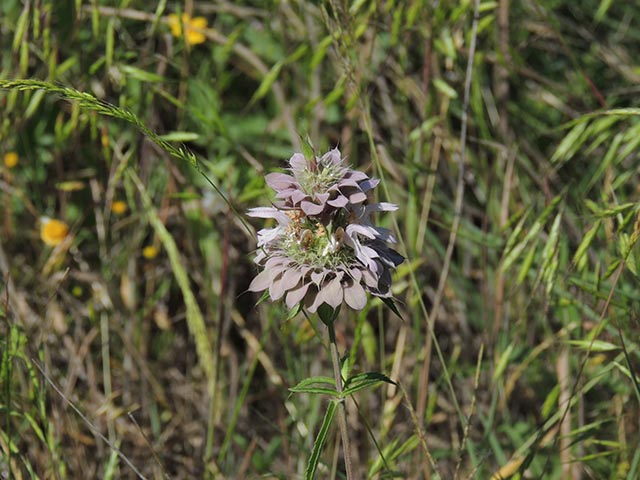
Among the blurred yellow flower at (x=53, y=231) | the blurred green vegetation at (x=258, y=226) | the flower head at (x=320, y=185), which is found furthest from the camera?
the blurred yellow flower at (x=53, y=231)

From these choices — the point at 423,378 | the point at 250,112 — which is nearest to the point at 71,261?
the point at 250,112

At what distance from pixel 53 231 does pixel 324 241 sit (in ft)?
4.19

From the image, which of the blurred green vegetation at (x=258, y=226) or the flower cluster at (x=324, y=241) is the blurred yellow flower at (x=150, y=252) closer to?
the blurred green vegetation at (x=258, y=226)

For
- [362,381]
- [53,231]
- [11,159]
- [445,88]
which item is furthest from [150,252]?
[362,381]

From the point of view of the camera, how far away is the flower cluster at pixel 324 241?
104 cm

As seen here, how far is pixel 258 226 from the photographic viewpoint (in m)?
2.15

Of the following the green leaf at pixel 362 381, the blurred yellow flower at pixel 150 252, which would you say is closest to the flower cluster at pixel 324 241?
the green leaf at pixel 362 381

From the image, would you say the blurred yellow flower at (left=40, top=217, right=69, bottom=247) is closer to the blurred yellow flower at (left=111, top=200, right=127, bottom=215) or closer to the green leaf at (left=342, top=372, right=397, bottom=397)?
the blurred yellow flower at (left=111, top=200, right=127, bottom=215)

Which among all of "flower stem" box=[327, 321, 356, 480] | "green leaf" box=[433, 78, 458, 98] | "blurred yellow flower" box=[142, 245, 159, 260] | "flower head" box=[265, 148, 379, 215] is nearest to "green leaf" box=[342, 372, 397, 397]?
"flower stem" box=[327, 321, 356, 480]

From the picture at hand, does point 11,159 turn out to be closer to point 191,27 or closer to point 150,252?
point 150,252

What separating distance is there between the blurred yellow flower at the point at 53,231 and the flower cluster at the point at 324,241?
118cm

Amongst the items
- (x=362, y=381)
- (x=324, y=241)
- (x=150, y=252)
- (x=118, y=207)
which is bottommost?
(x=150, y=252)

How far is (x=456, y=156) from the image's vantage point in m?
2.12

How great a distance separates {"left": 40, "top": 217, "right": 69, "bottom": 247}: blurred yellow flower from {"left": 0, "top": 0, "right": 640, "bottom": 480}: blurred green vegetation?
4cm
